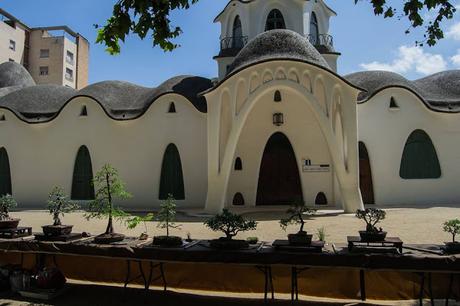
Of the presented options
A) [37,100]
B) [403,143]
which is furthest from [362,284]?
[37,100]

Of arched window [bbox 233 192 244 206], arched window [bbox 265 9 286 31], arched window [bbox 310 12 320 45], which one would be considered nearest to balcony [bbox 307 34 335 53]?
arched window [bbox 310 12 320 45]

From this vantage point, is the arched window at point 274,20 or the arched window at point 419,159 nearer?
the arched window at point 419,159

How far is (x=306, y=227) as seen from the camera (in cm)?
1070

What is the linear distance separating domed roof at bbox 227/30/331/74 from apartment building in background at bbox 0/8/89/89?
35.6 meters

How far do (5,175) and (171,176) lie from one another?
8.79m

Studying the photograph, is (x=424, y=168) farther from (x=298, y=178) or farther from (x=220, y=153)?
(x=220, y=153)

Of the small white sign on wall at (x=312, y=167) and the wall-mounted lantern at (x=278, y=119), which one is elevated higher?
the wall-mounted lantern at (x=278, y=119)

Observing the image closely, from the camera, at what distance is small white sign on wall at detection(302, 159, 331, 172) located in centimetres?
1675

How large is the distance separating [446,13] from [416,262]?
3.18m

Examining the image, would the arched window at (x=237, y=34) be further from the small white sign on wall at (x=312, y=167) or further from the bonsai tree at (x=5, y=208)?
the bonsai tree at (x=5, y=208)

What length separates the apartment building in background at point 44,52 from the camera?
4172 cm

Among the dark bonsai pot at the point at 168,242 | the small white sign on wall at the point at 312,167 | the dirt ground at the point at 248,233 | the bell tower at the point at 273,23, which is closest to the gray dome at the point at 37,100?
the dirt ground at the point at 248,233

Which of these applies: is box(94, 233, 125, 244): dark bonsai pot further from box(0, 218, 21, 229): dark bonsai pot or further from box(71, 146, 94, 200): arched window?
box(71, 146, 94, 200): arched window

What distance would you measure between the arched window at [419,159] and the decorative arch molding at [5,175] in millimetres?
18895
